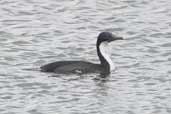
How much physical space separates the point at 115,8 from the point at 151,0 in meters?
1.24

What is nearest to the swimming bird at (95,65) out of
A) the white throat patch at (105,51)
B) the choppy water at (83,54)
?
the white throat patch at (105,51)

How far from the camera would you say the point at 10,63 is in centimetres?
2147

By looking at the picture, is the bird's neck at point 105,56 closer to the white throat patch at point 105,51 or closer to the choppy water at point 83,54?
the white throat patch at point 105,51

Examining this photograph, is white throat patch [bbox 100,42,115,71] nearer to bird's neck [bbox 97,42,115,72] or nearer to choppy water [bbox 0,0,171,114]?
bird's neck [bbox 97,42,115,72]

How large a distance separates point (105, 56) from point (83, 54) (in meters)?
0.87

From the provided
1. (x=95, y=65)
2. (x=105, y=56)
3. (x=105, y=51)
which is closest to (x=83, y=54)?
(x=105, y=51)

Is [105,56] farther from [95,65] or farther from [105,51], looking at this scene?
[95,65]

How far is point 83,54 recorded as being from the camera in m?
22.7

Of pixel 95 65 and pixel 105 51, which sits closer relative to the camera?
pixel 95 65

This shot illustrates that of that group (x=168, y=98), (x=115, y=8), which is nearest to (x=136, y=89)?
(x=168, y=98)

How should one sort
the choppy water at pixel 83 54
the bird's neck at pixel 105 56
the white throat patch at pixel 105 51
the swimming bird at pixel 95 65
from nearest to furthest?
1. the choppy water at pixel 83 54
2. the swimming bird at pixel 95 65
3. the bird's neck at pixel 105 56
4. the white throat patch at pixel 105 51

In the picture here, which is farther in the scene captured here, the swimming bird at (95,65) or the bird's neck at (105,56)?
the bird's neck at (105,56)

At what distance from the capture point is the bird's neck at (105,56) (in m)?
21.5

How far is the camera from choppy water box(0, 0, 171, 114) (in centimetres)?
1838
